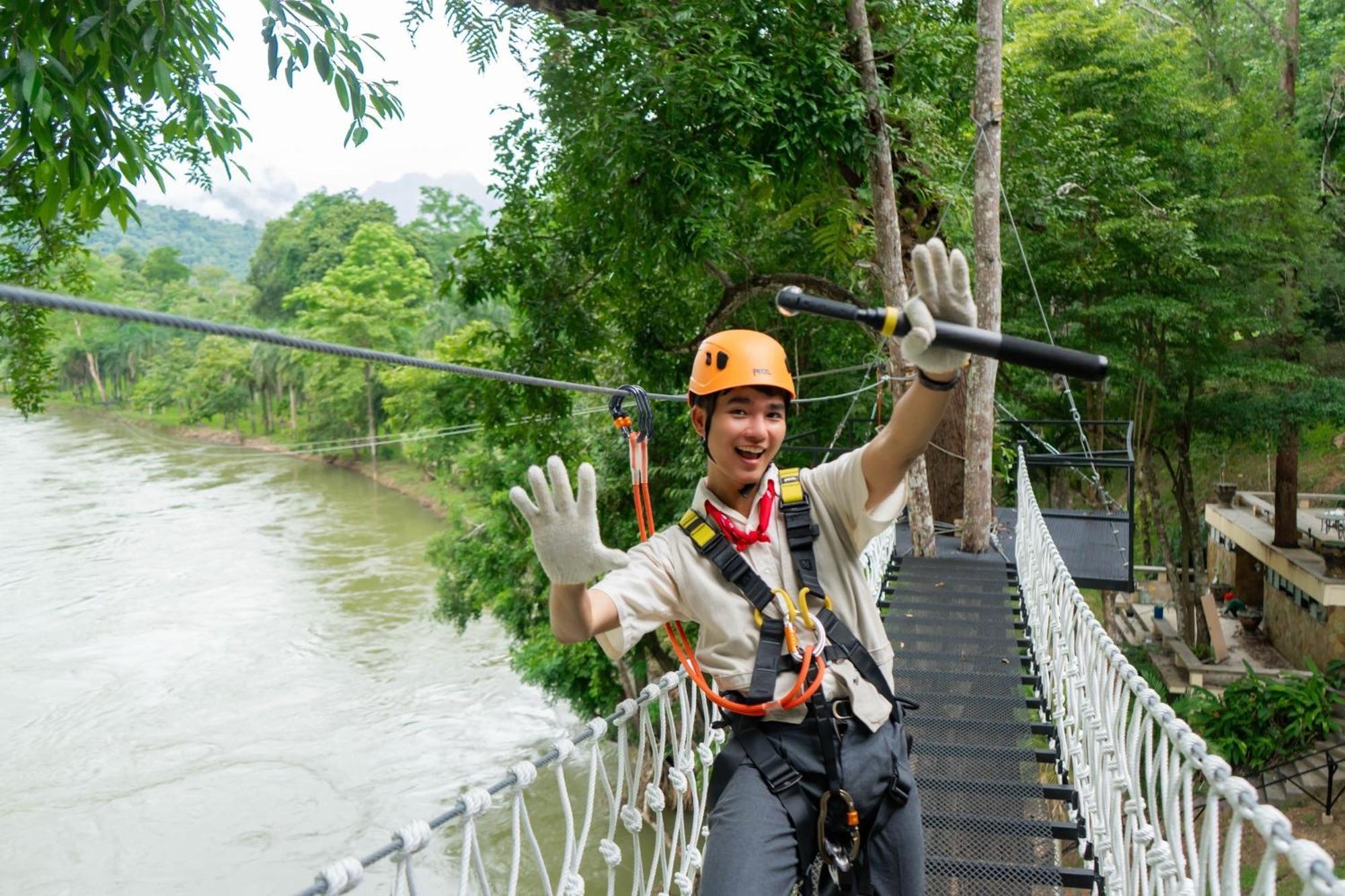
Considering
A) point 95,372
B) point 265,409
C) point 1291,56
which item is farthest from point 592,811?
point 95,372

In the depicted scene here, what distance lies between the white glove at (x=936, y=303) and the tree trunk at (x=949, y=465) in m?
7.09

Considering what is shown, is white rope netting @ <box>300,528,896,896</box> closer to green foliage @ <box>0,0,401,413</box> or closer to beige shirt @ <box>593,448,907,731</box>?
beige shirt @ <box>593,448,907,731</box>

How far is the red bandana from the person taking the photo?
7.02 ft

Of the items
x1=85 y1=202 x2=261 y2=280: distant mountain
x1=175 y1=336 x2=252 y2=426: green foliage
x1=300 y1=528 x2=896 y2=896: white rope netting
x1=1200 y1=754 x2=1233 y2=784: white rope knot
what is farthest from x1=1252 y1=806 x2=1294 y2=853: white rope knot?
x1=85 y1=202 x2=261 y2=280: distant mountain

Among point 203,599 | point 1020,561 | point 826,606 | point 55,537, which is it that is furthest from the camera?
point 55,537

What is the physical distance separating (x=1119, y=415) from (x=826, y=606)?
15.5 m

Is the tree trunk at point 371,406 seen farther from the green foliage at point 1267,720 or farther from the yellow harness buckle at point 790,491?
the yellow harness buckle at point 790,491

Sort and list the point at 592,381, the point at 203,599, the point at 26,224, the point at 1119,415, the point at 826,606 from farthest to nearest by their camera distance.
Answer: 1. the point at 203,599
2. the point at 1119,415
3. the point at 592,381
4. the point at 26,224
5. the point at 826,606

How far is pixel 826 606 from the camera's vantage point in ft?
6.93

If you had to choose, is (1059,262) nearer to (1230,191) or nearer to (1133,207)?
(1133,207)

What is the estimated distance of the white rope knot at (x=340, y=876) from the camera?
4.80 feet

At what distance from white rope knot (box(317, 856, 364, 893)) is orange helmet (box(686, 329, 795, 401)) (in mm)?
1038

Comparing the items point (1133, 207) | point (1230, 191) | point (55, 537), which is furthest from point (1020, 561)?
point (55, 537)

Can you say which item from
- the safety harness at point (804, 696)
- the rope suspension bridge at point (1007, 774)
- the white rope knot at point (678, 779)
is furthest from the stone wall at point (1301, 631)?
the safety harness at point (804, 696)
